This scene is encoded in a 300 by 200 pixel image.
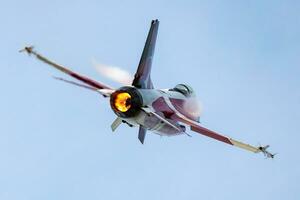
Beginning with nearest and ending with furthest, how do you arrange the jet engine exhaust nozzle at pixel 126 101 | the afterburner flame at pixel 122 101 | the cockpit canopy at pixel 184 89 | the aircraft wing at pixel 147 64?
the jet engine exhaust nozzle at pixel 126 101, the afterburner flame at pixel 122 101, the aircraft wing at pixel 147 64, the cockpit canopy at pixel 184 89

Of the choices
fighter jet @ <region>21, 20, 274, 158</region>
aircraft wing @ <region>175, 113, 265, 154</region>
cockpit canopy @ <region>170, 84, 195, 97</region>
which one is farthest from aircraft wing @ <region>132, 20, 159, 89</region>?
cockpit canopy @ <region>170, 84, 195, 97</region>

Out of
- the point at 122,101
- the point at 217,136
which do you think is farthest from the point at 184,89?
the point at 122,101

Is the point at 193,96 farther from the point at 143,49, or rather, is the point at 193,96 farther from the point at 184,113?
the point at 143,49

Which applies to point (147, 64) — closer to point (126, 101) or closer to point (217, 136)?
point (126, 101)

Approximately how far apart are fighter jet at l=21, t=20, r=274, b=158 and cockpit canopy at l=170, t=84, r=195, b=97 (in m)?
4.10

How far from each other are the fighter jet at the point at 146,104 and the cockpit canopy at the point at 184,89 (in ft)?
13.5

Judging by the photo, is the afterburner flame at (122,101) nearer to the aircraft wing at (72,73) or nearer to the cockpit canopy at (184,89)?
the aircraft wing at (72,73)

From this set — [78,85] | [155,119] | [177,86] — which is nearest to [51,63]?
[78,85]

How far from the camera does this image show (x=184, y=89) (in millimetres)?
63156

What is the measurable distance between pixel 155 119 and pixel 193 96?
12177 mm

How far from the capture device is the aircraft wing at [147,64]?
52.3 metres

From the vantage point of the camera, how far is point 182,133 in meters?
56.6

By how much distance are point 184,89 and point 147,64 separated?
430 inches

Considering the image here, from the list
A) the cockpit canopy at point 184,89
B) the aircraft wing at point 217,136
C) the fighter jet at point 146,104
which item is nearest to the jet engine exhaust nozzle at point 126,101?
the fighter jet at point 146,104
